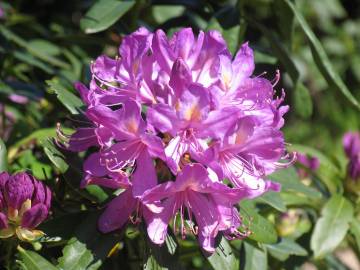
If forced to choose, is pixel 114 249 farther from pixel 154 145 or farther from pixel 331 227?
pixel 331 227

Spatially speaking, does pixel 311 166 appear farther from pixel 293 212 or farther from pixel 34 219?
pixel 34 219

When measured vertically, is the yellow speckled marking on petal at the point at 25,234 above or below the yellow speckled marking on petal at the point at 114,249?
above

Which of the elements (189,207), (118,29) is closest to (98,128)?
(189,207)

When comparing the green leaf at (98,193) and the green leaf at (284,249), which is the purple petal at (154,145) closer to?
the green leaf at (98,193)

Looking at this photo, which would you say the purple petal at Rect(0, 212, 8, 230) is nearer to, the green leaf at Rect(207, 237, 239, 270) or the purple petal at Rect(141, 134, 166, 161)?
the purple petal at Rect(141, 134, 166, 161)

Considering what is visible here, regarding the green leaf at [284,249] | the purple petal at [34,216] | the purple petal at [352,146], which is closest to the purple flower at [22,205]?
the purple petal at [34,216]

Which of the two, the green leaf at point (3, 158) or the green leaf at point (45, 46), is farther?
the green leaf at point (45, 46)

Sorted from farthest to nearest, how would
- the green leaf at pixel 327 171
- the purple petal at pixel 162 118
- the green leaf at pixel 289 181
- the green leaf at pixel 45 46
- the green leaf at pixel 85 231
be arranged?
the green leaf at pixel 45 46 < the green leaf at pixel 327 171 < the green leaf at pixel 289 181 < the green leaf at pixel 85 231 < the purple petal at pixel 162 118
